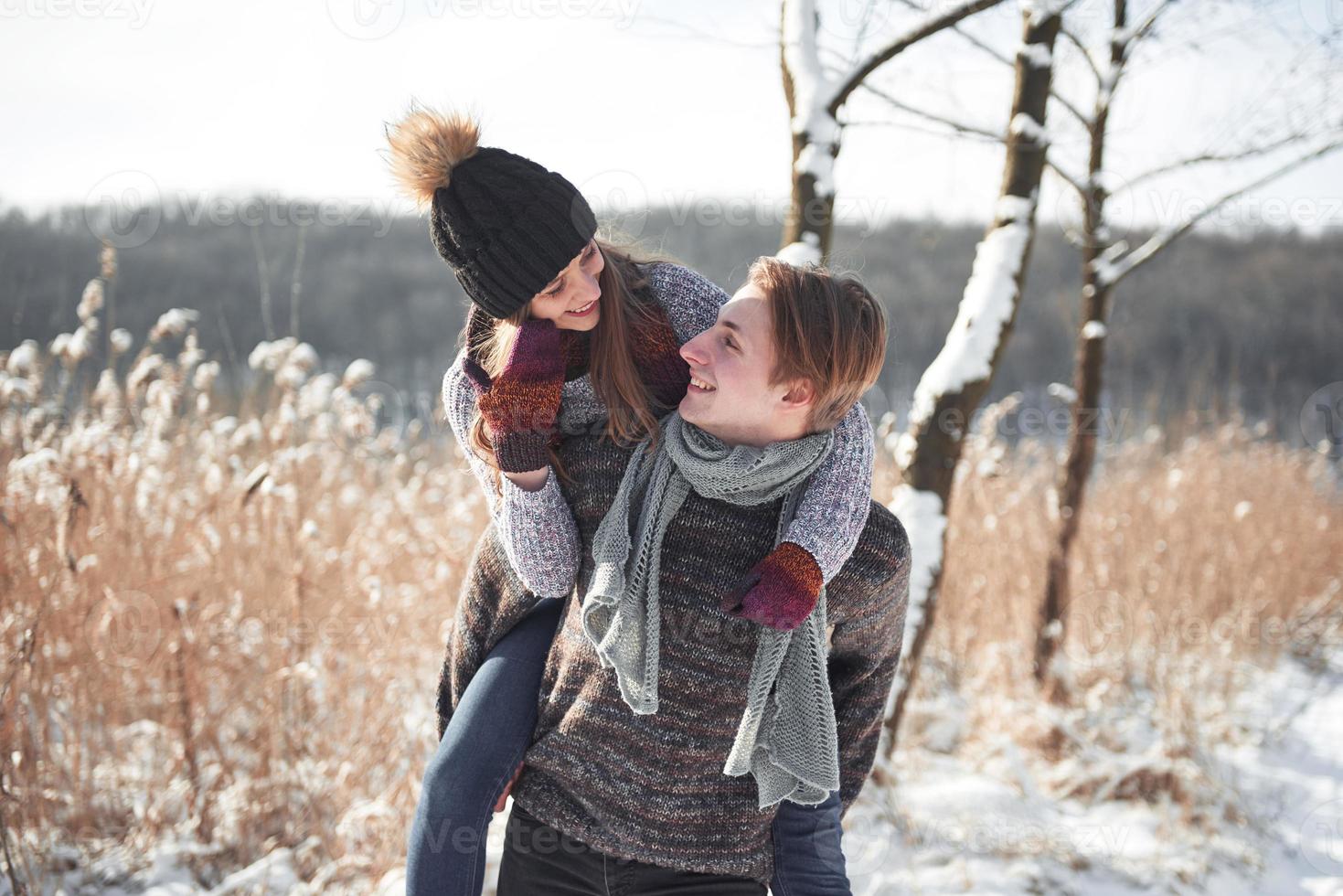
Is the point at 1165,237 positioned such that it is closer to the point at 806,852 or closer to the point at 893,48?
the point at 893,48

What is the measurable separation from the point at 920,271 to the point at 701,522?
21.4 metres

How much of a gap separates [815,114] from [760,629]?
1.63 meters

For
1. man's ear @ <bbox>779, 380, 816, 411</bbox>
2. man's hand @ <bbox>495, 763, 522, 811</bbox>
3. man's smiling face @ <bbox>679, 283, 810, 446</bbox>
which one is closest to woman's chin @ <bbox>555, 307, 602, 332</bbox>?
man's smiling face @ <bbox>679, 283, 810, 446</bbox>

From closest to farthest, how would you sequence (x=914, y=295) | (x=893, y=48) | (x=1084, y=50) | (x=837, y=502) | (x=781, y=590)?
(x=781, y=590) → (x=837, y=502) → (x=893, y=48) → (x=1084, y=50) → (x=914, y=295)

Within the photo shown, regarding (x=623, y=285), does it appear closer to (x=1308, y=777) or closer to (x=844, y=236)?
(x=1308, y=777)

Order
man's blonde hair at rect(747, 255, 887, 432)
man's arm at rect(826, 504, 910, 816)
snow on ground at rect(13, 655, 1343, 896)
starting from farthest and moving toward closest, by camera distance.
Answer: snow on ground at rect(13, 655, 1343, 896), man's arm at rect(826, 504, 910, 816), man's blonde hair at rect(747, 255, 887, 432)

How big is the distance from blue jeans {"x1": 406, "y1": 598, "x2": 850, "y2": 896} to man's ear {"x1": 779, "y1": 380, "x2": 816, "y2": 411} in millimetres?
611

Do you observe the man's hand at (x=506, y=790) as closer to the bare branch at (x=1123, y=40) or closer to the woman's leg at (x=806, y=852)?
the woman's leg at (x=806, y=852)

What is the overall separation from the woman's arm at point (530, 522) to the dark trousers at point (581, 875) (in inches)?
15.5

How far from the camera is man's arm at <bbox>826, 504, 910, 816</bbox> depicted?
4.66 ft

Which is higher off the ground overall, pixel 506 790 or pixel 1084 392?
Result: pixel 1084 392

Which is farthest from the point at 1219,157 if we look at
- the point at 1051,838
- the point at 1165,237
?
the point at 1051,838

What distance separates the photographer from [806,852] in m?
1.45

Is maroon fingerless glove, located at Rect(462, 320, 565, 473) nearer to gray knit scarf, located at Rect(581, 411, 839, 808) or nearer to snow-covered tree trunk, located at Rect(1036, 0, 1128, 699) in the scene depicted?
gray knit scarf, located at Rect(581, 411, 839, 808)
